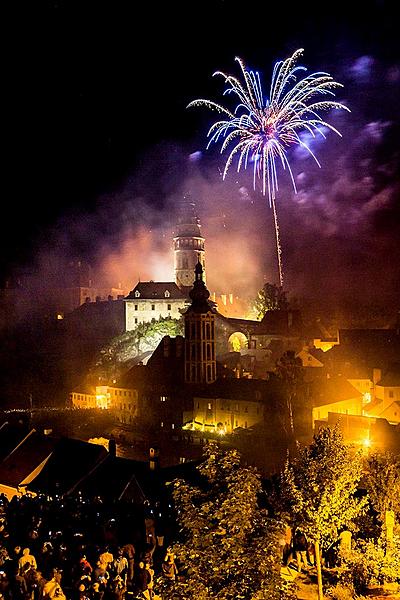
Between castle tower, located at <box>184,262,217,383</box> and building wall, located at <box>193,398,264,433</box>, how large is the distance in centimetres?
595

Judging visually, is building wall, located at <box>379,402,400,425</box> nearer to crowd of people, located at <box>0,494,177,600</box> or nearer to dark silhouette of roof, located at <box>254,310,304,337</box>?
dark silhouette of roof, located at <box>254,310,304,337</box>

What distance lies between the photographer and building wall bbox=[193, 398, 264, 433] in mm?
52969

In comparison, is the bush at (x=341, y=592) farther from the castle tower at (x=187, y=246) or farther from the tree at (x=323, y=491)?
the castle tower at (x=187, y=246)

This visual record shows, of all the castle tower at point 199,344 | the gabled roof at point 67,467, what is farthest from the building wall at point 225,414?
the gabled roof at point 67,467

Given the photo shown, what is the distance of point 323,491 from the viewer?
50.8 feet

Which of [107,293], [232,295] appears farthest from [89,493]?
[107,293]

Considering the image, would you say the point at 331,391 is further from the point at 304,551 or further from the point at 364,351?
the point at 304,551

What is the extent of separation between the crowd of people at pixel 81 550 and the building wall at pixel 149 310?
68.5m

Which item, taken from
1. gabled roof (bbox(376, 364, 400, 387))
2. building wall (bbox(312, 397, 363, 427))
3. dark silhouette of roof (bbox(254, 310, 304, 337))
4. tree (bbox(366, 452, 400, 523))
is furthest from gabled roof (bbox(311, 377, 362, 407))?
tree (bbox(366, 452, 400, 523))

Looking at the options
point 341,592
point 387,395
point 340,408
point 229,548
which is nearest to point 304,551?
point 341,592

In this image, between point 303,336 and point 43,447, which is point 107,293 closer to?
point 303,336

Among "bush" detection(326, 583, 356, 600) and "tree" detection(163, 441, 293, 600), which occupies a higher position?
"tree" detection(163, 441, 293, 600)

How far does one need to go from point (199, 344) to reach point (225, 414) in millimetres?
10730

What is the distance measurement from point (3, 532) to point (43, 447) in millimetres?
16846
